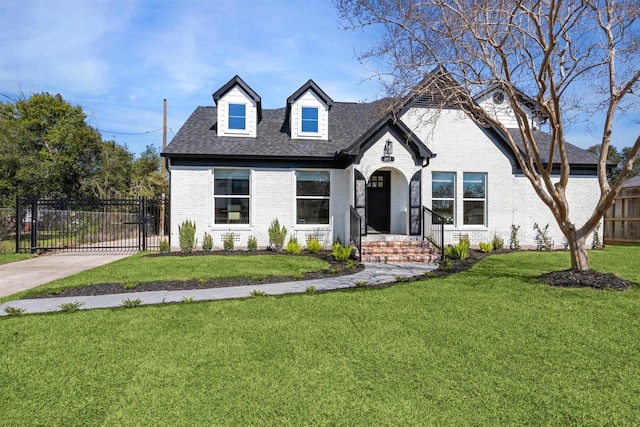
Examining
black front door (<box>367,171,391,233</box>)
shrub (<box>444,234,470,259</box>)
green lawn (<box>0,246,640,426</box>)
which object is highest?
black front door (<box>367,171,391,233</box>)

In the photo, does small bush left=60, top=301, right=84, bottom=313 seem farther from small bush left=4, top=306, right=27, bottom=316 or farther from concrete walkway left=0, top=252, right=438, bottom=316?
small bush left=4, top=306, right=27, bottom=316

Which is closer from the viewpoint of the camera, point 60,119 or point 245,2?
point 245,2

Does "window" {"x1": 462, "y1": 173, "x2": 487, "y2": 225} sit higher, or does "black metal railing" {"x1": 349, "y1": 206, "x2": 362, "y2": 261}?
"window" {"x1": 462, "y1": 173, "x2": 487, "y2": 225}

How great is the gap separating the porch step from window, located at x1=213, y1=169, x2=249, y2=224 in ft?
15.8

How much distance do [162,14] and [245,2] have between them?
8.54 feet

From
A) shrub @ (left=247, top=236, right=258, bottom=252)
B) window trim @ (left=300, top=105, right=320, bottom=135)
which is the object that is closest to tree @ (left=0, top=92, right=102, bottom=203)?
shrub @ (left=247, top=236, right=258, bottom=252)

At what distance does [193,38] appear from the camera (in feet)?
37.0

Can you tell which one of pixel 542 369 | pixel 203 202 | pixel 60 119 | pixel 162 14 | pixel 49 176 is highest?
pixel 60 119

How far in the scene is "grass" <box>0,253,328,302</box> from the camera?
7.81 meters

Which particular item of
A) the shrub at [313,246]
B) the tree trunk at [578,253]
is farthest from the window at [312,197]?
the tree trunk at [578,253]

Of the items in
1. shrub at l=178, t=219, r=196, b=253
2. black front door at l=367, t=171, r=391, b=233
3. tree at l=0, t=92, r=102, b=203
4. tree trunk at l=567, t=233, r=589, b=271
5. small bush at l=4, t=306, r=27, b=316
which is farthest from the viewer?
tree at l=0, t=92, r=102, b=203

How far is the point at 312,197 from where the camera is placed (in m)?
13.7

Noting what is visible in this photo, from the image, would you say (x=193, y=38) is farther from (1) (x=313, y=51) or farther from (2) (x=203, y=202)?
(2) (x=203, y=202)

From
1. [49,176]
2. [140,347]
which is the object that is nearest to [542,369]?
[140,347]
